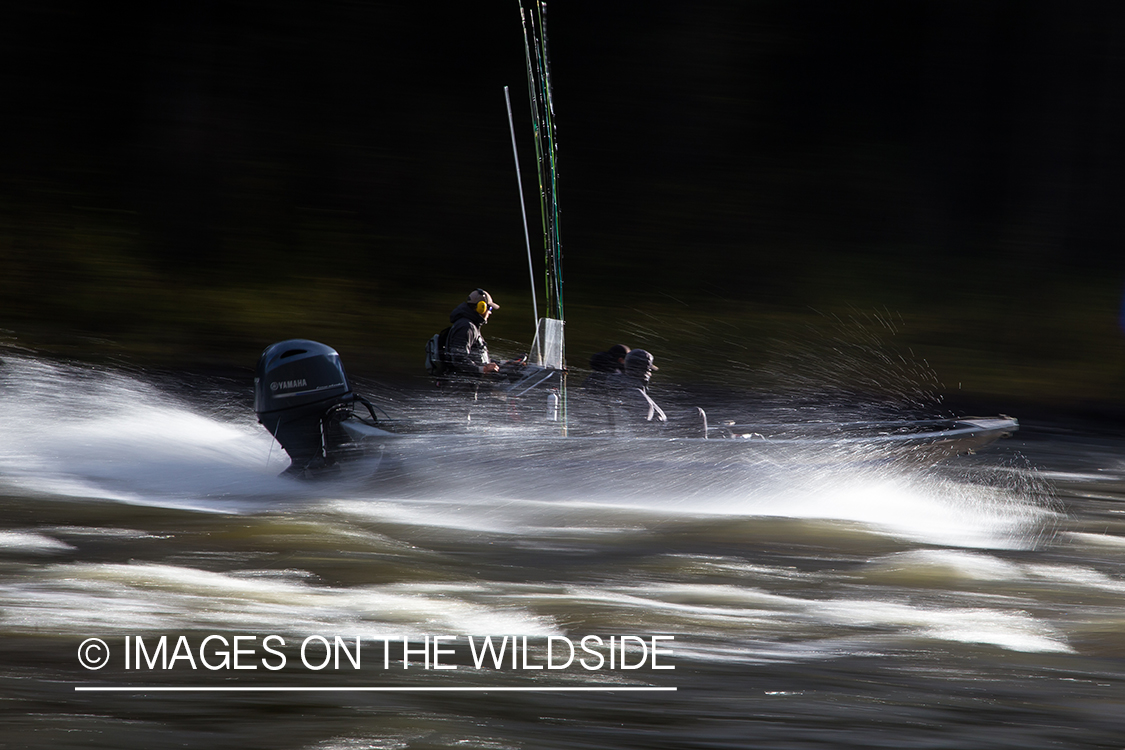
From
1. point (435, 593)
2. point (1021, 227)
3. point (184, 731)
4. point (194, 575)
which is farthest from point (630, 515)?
point (1021, 227)

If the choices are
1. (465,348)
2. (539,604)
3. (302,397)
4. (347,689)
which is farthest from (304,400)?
(347,689)

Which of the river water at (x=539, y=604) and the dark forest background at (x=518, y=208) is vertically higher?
the dark forest background at (x=518, y=208)

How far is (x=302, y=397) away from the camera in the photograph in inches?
256

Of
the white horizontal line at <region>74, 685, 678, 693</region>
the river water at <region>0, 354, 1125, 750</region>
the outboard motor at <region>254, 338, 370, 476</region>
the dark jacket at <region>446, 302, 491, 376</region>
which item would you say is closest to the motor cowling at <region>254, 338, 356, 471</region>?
the outboard motor at <region>254, 338, 370, 476</region>

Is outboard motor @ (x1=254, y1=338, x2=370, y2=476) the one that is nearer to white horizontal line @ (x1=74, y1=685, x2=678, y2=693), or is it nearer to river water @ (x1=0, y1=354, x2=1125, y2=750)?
river water @ (x1=0, y1=354, x2=1125, y2=750)

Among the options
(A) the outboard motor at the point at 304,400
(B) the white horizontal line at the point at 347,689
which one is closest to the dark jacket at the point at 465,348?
(A) the outboard motor at the point at 304,400

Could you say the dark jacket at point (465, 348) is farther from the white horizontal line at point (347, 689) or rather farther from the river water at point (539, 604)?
the white horizontal line at point (347, 689)

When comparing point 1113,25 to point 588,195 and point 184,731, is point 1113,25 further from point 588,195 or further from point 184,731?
point 184,731

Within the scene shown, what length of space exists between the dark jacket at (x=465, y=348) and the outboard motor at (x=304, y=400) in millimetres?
725

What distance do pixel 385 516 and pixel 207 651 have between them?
2361 mm

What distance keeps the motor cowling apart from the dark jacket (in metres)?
0.73

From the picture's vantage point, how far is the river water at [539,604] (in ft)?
11.6

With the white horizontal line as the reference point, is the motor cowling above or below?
above

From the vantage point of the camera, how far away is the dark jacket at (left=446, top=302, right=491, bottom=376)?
7035 millimetres
